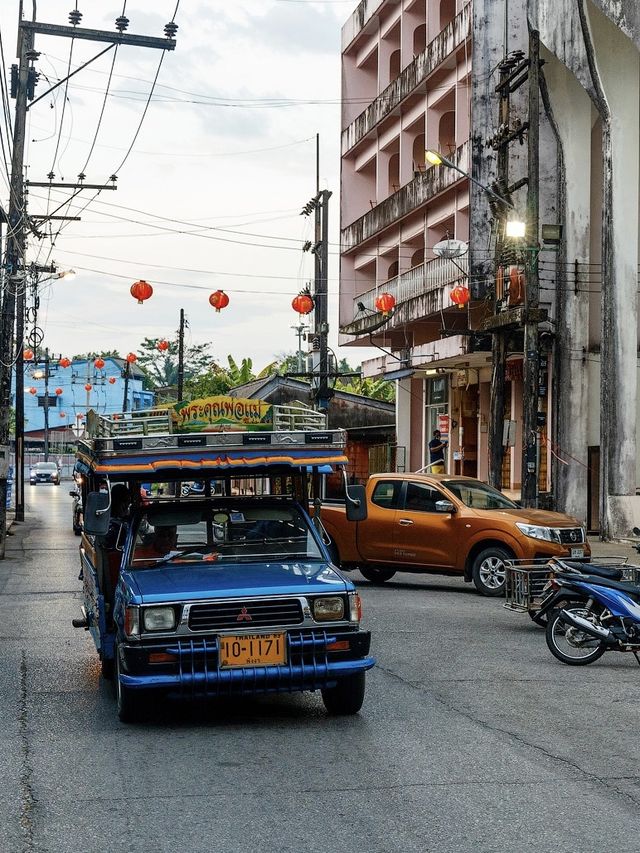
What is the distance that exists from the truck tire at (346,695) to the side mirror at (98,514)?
86.5 inches

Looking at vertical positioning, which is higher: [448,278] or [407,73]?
[407,73]

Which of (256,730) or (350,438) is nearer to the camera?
(256,730)

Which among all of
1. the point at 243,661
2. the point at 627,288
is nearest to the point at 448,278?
the point at 627,288

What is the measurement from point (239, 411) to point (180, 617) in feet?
7.81

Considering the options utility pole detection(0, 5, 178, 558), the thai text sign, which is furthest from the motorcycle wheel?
utility pole detection(0, 5, 178, 558)

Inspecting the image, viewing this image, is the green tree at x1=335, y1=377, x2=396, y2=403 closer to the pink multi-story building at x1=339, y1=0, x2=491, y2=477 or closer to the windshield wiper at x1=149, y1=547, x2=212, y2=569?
the pink multi-story building at x1=339, y1=0, x2=491, y2=477

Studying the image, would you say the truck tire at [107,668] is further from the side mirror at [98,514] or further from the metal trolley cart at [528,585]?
the metal trolley cart at [528,585]

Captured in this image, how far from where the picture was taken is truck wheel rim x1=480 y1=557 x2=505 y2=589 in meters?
17.7

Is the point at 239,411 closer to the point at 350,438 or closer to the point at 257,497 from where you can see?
the point at 257,497

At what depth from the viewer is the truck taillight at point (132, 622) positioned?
8250 mm

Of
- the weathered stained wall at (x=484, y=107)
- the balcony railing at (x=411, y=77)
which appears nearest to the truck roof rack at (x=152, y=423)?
the weathered stained wall at (x=484, y=107)

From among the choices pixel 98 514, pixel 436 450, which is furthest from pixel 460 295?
pixel 98 514

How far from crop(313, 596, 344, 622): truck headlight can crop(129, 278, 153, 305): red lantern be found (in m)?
18.9

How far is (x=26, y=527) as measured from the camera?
36969 mm
